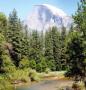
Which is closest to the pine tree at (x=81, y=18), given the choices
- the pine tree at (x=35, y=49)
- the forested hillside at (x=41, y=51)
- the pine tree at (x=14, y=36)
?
the forested hillside at (x=41, y=51)

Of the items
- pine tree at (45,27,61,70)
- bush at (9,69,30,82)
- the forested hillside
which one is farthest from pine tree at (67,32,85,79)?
pine tree at (45,27,61,70)

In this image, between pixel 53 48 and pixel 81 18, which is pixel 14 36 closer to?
pixel 53 48

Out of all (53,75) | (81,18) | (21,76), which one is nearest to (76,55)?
(81,18)

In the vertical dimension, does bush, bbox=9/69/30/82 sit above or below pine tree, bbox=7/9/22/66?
below

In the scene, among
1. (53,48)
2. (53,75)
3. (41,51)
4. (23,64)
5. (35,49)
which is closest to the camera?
(23,64)

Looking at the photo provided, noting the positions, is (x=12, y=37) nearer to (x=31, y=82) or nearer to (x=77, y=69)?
(x=31, y=82)

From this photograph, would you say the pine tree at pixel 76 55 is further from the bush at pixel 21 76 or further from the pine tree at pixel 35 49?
the pine tree at pixel 35 49

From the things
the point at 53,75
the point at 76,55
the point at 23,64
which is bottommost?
the point at 53,75

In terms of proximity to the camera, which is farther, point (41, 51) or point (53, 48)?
point (53, 48)

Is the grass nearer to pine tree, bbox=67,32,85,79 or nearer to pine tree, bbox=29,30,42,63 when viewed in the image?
pine tree, bbox=29,30,42,63

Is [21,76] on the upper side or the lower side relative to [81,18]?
lower

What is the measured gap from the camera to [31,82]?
6719 cm

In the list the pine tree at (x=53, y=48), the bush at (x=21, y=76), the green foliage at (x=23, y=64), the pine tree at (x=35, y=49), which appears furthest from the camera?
the pine tree at (x=53, y=48)

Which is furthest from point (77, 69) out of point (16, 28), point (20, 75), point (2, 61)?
point (16, 28)
